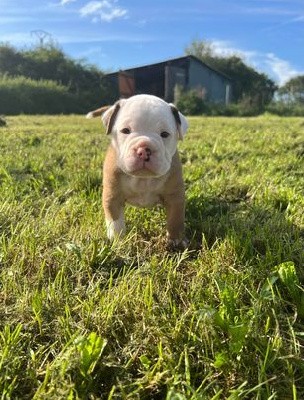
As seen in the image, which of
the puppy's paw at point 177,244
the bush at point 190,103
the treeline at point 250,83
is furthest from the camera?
the treeline at point 250,83

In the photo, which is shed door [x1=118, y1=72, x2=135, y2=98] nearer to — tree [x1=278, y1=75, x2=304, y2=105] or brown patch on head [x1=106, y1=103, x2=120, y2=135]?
tree [x1=278, y1=75, x2=304, y2=105]

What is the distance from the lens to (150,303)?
1704 millimetres

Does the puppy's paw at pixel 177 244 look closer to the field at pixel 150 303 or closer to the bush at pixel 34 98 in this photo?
the field at pixel 150 303

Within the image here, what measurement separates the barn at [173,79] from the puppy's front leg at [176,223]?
21116mm

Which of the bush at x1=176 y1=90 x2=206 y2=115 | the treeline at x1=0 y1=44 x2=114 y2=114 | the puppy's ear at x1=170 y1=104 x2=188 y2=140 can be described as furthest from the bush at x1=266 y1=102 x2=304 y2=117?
the puppy's ear at x1=170 y1=104 x2=188 y2=140

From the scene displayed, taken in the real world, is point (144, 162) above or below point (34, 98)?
below

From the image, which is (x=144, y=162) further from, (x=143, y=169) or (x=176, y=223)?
(x=176, y=223)

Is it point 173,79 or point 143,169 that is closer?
point 143,169

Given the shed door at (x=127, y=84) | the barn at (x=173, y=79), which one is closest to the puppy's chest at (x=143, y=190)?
the shed door at (x=127, y=84)

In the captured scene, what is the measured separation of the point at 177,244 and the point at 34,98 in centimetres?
2442

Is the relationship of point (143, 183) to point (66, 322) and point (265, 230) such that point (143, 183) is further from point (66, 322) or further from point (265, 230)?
point (66, 322)

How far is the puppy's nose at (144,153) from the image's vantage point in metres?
2.18

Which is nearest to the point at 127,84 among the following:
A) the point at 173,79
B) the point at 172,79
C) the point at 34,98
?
the point at 34,98

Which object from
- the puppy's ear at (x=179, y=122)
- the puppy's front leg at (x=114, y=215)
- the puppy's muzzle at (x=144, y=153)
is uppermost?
the puppy's ear at (x=179, y=122)
